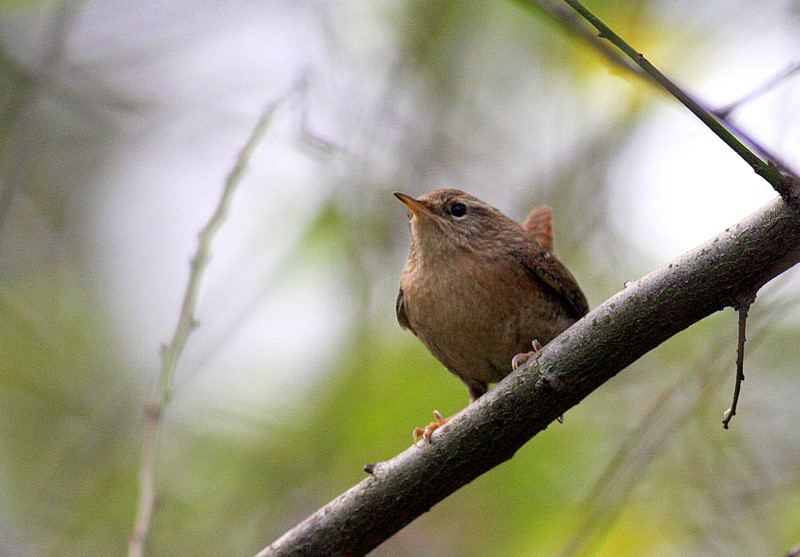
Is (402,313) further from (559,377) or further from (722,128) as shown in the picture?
(722,128)

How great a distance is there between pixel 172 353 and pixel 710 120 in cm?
208

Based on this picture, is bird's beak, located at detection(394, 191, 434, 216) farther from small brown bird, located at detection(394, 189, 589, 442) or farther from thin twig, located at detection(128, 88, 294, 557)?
thin twig, located at detection(128, 88, 294, 557)

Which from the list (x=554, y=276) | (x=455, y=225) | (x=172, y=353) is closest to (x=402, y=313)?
(x=455, y=225)

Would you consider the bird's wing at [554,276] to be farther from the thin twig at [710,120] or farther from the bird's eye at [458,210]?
the thin twig at [710,120]

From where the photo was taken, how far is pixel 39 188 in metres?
6.89

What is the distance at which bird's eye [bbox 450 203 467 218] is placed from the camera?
4219 millimetres

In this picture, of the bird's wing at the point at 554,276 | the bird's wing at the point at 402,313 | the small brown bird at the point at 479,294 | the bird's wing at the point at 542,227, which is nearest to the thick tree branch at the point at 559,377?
the small brown bird at the point at 479,294

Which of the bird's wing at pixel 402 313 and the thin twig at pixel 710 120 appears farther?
the bird's wing at pixel 402 313

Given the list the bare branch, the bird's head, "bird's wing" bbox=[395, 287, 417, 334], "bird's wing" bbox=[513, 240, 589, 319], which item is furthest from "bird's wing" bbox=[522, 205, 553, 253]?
the bare branch

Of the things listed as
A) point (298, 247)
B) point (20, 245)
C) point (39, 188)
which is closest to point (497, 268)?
point (298, 247)

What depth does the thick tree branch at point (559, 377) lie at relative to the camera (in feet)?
7.60

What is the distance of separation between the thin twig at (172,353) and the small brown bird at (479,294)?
876mm

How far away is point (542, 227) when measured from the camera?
4.57m

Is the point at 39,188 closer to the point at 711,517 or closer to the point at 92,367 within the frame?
the point at 92,367
